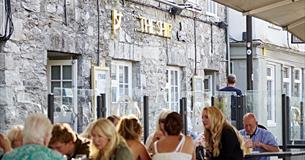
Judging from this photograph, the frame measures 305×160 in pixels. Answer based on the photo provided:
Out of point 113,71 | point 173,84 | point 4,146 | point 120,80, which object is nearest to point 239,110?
point 120,80

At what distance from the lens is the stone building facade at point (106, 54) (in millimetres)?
12844

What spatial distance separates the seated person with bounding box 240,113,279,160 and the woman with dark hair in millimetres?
2956

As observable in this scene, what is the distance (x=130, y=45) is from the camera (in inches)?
653

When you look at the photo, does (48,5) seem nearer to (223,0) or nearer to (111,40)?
(111,40)

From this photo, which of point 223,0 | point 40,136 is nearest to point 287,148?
point 223,0

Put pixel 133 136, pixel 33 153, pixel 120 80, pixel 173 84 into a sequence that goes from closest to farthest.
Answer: pixel 33 153, pixel 133 136, pixel 120 80, pixel 173 84

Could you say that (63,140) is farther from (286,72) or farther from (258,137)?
(286,72)

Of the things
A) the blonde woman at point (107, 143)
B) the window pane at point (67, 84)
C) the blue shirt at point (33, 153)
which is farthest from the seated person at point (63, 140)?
the window pane at point (67, 84)

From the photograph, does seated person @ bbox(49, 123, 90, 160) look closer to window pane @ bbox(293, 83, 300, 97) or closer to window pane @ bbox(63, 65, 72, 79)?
window pane @ bbox(63, 65, 72, 79)

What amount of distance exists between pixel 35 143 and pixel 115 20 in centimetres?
1028

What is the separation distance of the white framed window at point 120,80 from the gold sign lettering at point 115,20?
0.69m

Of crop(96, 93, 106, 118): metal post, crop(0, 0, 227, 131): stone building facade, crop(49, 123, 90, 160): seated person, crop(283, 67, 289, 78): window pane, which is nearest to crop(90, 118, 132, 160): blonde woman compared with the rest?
crop(49, 123, 90, 160): seated person

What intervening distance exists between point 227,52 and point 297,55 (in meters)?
5.57

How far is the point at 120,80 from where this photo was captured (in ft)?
53.7
